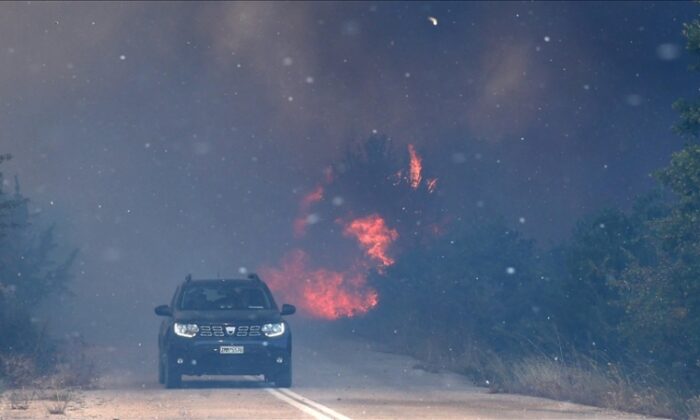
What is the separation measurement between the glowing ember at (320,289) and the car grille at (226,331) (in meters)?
26.7

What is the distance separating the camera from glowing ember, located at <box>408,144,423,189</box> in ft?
168

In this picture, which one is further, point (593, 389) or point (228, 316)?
point (228, 316)

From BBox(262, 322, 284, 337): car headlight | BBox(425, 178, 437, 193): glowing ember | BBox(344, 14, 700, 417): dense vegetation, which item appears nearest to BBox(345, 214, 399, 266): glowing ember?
BBox(425, 178, 437, 193): glowing ember

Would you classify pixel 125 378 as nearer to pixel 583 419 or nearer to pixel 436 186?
pixel 583 419

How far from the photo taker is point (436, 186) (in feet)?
168

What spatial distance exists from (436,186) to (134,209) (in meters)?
71.8

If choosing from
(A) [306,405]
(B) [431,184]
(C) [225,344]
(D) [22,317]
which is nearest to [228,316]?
(C) [225,344]

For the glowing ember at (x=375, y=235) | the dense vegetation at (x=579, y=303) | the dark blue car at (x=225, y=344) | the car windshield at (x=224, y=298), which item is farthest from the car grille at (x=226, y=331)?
the glowing ember at (x=375, y=235)

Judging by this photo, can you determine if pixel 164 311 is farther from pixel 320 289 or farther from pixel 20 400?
pixel 320 289

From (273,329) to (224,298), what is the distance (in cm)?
157

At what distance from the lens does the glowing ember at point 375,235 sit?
51562 millimetres

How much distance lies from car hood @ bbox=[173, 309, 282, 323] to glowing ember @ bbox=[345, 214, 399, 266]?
99.0 feet

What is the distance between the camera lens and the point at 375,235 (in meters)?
52.7

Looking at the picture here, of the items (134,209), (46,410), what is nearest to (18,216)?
(46,410)
